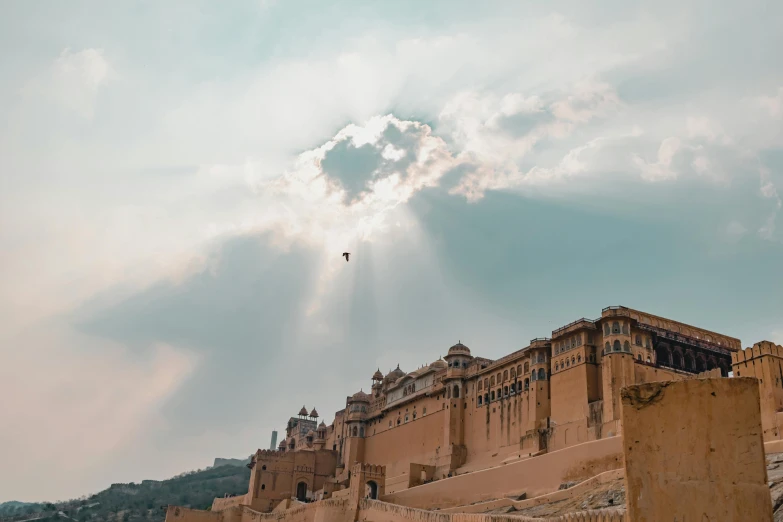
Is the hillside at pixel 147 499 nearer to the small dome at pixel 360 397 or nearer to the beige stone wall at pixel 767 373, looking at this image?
the small dome at pixel 360 397

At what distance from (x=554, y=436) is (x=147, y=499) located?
9144 cm

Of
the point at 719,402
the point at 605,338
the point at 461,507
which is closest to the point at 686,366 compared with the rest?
the point at 605,338

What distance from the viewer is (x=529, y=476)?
124 ft

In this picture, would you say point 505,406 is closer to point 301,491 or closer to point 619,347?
point 619,347

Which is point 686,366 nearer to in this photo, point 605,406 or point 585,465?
point 605,406

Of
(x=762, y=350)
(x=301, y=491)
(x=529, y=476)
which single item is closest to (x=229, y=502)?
(x=301, y=491)

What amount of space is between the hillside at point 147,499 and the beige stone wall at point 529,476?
7584cm

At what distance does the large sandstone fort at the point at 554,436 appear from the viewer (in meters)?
7.45

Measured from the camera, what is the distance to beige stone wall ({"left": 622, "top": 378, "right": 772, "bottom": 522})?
23.9ft

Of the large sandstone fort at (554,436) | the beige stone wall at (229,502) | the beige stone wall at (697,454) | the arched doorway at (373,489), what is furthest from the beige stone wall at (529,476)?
the beige stone wall at (697,454)

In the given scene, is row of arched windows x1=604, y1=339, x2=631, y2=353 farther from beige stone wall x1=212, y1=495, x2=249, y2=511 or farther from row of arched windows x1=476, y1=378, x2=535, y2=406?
beige stone wall x1=212, y1=495, x2=249, y2=511

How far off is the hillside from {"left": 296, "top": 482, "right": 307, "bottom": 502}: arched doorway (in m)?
51.9

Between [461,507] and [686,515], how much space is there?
1329 inches

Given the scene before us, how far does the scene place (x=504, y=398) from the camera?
172ft
